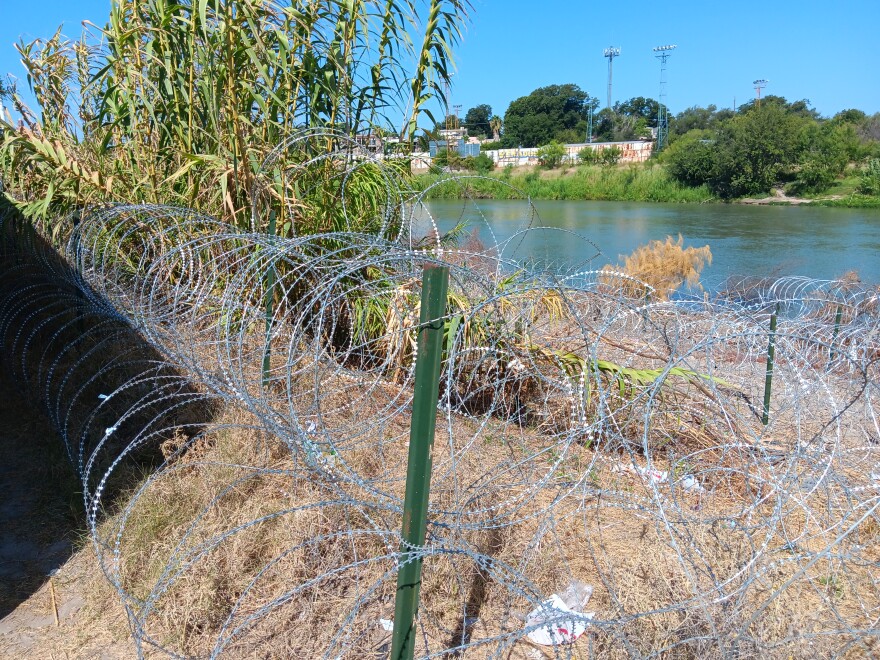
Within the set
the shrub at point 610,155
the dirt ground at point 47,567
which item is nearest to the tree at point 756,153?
the shrub at point 610,155

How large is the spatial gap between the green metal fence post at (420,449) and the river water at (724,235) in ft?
27.3

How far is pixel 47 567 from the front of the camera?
2.87 m

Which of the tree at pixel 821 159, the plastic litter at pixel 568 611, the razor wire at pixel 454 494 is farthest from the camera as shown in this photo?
the tree at pixel 821 159

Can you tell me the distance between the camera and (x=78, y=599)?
8.72 ft

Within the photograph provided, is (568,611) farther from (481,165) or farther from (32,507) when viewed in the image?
(481,165)

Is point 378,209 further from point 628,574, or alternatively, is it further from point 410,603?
point 410,603

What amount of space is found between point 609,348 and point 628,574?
8.16 ft

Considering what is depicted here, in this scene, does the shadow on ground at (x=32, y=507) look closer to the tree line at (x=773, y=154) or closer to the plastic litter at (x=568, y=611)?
the plastic litter at (x=568, y=611)

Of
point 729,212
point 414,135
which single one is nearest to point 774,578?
point 414,135

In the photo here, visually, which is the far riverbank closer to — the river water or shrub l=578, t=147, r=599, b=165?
shrub l=578, t=147, r=599, b=165

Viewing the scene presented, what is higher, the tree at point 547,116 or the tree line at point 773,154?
the tree at point 547,116

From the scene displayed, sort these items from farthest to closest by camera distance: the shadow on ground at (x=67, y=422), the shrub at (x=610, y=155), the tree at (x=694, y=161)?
the shrub at (x=610, y=155) → the tree at (x=694, y=161) → the shadow on ground at (x=67, y=422)

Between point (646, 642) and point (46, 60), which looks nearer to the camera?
point (646, 642)

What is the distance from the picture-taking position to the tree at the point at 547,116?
237 ft
